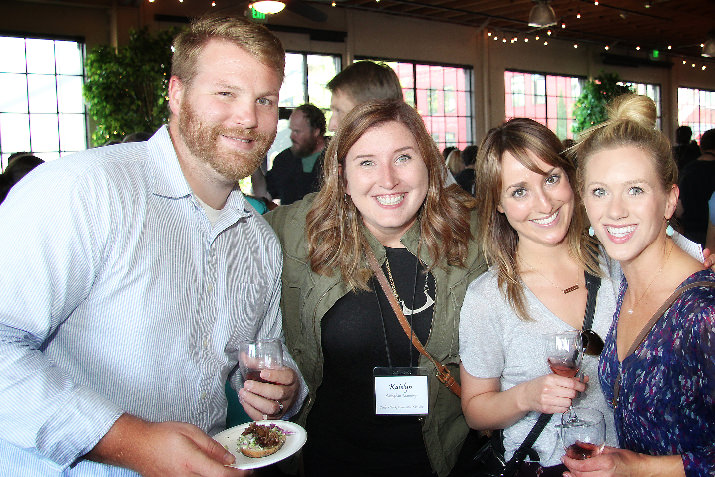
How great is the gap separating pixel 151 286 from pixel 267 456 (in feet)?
1.69

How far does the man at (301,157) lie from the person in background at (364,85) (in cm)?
202

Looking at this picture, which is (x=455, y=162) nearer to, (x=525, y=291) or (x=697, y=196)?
(x=697, y=196)

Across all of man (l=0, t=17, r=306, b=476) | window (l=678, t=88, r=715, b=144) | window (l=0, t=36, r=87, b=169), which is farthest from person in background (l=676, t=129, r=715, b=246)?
window (l=678, t=88, r=715, b=144)

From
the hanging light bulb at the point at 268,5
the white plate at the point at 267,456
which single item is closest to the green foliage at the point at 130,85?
the hanging light bulb at the point at 268,5

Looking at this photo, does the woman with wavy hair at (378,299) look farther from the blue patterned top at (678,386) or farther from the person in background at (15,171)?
the person in background at (15,171)

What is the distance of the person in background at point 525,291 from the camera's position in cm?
195

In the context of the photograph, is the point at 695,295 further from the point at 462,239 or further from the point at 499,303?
the point at 462,239

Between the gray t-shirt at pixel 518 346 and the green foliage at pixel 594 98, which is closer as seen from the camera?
the gray t-shirt at pixel 518 346

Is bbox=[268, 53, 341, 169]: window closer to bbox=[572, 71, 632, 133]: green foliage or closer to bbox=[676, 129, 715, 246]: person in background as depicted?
bbox=[572, 71, 632, 133]: green foliage

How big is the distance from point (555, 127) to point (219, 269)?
51.6ft

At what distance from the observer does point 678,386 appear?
1.48 metres

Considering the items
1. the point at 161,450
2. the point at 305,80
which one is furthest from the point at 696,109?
the point at 161,450

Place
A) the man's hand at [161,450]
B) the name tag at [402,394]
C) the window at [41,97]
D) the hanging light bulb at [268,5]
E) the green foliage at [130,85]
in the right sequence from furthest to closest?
the window at [41,97] → the green foliage at [130,85] → the hanging light bulb at [268,5] → the name tag at [402,394] → the man's hand at [161,450]

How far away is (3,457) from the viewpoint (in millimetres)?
1536
